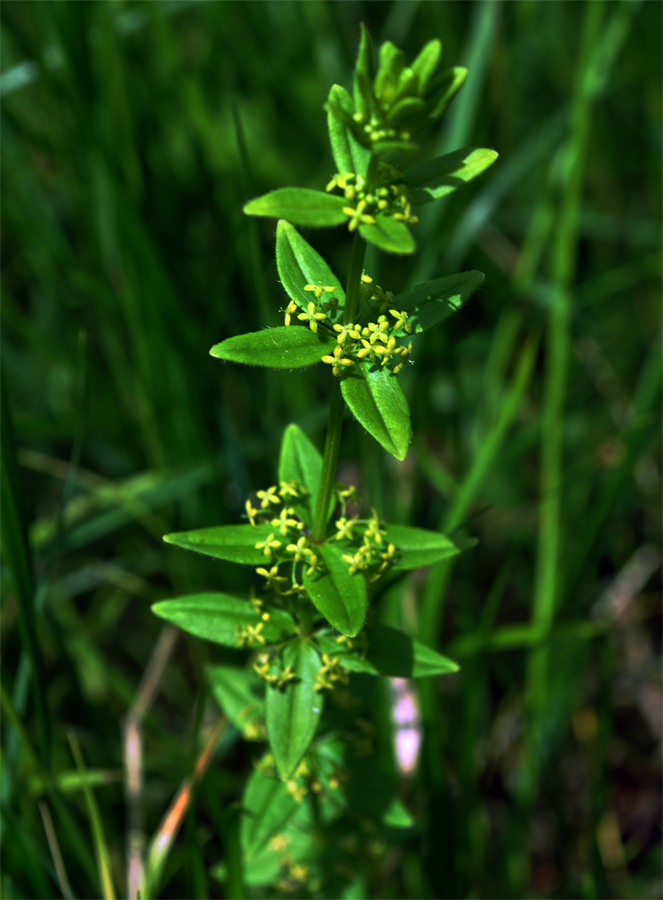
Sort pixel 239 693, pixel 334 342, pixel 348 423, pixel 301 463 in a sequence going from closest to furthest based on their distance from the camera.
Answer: pixel 334 342 < pixel 301 463 < pixel 239 693 < pixel 348 423

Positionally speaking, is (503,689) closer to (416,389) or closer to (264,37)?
(416,389)

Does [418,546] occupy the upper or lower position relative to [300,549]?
lower

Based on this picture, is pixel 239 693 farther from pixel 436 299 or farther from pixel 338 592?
pixel 436 299

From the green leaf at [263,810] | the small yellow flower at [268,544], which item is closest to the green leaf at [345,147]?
the small yellow flower at [268,544]

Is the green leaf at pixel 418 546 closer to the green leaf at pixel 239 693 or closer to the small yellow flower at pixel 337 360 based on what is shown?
the small yellow flower at pixel 337 360

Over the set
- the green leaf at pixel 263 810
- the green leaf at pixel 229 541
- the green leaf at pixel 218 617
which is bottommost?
the green leaf at pixel 263 810

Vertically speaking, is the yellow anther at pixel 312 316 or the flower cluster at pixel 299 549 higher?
the yellow anther at pixel 312 316

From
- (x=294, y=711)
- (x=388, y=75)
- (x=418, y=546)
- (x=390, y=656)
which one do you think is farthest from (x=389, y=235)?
(x=294, y=711)
